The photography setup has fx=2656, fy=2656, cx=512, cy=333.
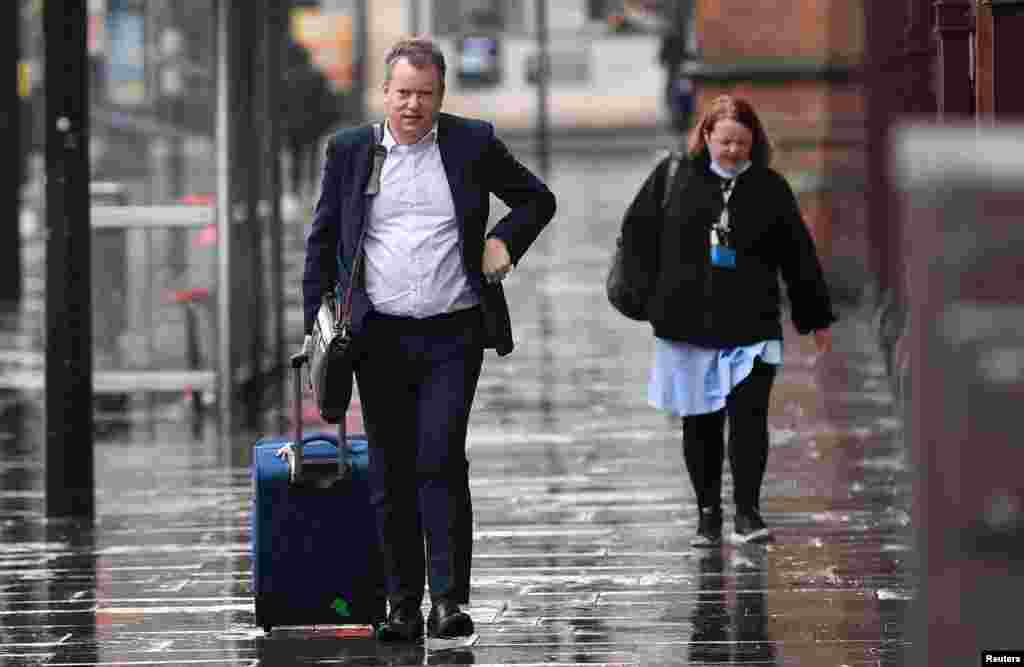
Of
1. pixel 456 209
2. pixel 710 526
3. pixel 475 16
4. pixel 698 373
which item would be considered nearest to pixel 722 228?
pixel 698 373

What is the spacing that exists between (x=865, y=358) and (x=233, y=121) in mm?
4713

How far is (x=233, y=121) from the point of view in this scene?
14664 mm

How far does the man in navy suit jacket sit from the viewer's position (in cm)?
751

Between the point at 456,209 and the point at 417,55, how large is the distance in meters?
0.45

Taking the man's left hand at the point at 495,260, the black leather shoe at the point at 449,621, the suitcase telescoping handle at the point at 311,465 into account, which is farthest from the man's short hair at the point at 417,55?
the black leather shoe at the point at 449,621

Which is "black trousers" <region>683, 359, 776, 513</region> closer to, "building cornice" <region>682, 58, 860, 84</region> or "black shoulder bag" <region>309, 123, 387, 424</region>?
"black shoulder bag" <region>309, 123, 387, 424</region>

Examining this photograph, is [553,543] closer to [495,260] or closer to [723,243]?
[723,243]

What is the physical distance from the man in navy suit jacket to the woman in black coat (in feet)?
6.65

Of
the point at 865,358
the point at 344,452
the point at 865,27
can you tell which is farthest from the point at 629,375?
the point at 344,452

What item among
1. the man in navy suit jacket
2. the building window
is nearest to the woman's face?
the man in navy suit jacket

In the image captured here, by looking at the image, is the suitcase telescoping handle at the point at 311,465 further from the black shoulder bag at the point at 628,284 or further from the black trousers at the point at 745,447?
the black trousers at the point at 745,447

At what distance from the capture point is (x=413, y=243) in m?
7.51

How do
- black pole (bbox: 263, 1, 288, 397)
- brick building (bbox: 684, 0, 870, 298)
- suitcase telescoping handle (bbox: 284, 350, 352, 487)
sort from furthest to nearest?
brick building (bbox: 684, 0, 870, 298) → black pole (bbox: 263, 1, 288, 397) → suitcase telescoping handle (bbox: 284, 350, 352, 487)

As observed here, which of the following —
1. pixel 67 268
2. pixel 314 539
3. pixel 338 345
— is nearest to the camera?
pixel 338 345
